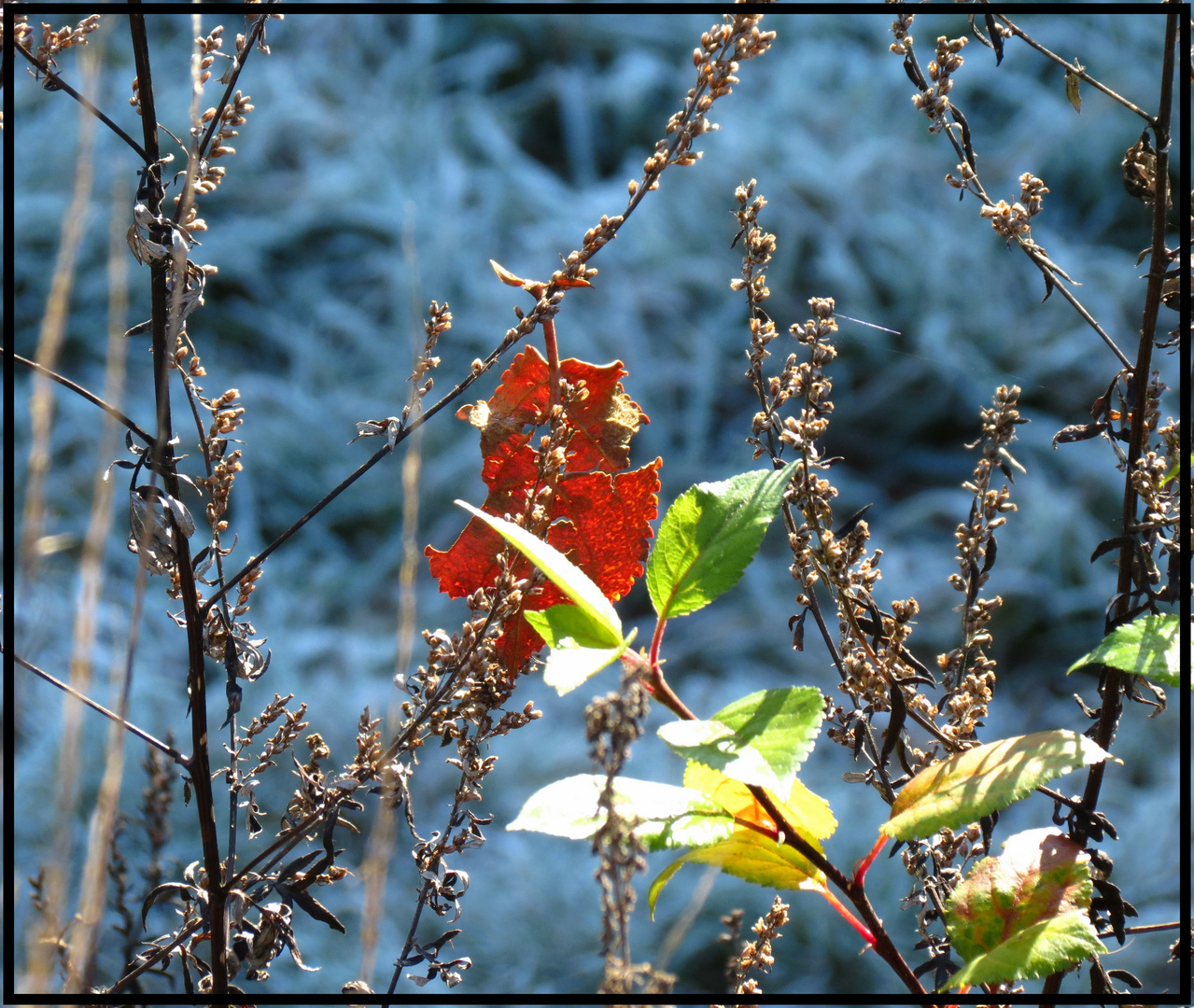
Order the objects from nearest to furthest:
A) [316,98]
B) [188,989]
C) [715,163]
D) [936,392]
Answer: [188,989] → [936,392] → [715,163] → [316,98]

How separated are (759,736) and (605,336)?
1602mm

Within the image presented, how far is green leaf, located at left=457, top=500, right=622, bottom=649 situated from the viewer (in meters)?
0.30

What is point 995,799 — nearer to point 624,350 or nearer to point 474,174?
point 624,350

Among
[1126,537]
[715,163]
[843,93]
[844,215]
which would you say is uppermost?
[843,93]

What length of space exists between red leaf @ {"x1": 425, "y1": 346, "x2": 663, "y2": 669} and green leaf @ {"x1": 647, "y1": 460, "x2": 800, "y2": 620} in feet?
0.14

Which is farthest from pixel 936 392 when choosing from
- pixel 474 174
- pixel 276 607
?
pixel 276 607

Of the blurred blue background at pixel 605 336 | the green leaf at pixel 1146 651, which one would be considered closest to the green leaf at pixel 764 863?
the green leaf at pixel 1146 651

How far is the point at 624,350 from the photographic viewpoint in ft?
6.18

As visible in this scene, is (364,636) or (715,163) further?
(715,163)

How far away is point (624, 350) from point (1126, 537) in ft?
4.99

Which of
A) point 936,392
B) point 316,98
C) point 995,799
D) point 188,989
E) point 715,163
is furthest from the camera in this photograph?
point 316,98

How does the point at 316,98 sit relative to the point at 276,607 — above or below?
above

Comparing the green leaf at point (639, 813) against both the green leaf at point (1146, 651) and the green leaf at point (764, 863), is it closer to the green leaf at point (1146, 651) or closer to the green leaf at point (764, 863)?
the green leaf at point (764, 863)

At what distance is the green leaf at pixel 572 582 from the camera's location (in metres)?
0.30
